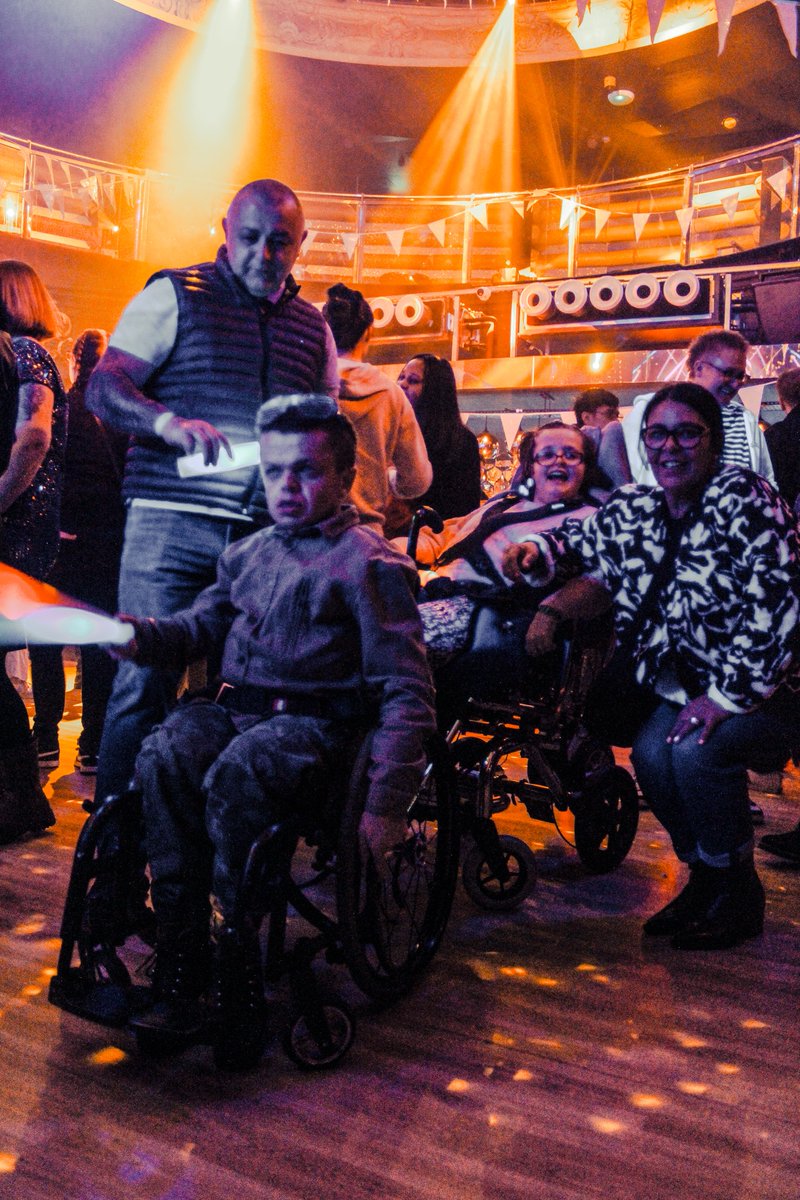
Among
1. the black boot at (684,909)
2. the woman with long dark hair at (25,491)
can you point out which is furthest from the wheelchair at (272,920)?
the woman with long dark hair at (25,491)

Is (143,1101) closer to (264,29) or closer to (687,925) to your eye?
(687,925)

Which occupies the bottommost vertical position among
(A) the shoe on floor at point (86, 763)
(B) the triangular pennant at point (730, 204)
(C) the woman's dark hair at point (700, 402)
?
(A) the shoe on floor at point (86, 763)

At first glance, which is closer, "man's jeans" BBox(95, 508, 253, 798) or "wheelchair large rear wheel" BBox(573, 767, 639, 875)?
"man's jeans" BBox(95, 508, 253, 798)

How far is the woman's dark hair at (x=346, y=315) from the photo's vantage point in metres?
2.87

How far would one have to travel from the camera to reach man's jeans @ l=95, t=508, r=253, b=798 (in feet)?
Answer: 6.49

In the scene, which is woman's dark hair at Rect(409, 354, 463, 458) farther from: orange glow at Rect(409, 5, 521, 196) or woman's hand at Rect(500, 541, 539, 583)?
orange glow at Rect(409, 5, 521, 196)

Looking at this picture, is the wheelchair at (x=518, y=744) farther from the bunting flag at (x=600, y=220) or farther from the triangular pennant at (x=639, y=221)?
the bunting flag at (x=600, y=220)

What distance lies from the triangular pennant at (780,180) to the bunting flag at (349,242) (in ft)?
14.2

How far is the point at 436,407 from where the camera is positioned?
3512 mm

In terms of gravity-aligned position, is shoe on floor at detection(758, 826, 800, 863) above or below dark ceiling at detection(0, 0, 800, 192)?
below

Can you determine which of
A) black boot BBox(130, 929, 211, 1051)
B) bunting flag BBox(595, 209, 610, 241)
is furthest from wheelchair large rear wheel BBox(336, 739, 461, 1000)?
bunting flag BBox(595, 209, 610, 241)

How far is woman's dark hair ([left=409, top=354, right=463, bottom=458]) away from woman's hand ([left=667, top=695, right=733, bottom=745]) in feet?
5.18

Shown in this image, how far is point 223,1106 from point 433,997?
513 mm

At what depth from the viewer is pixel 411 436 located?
2918 millimetres
